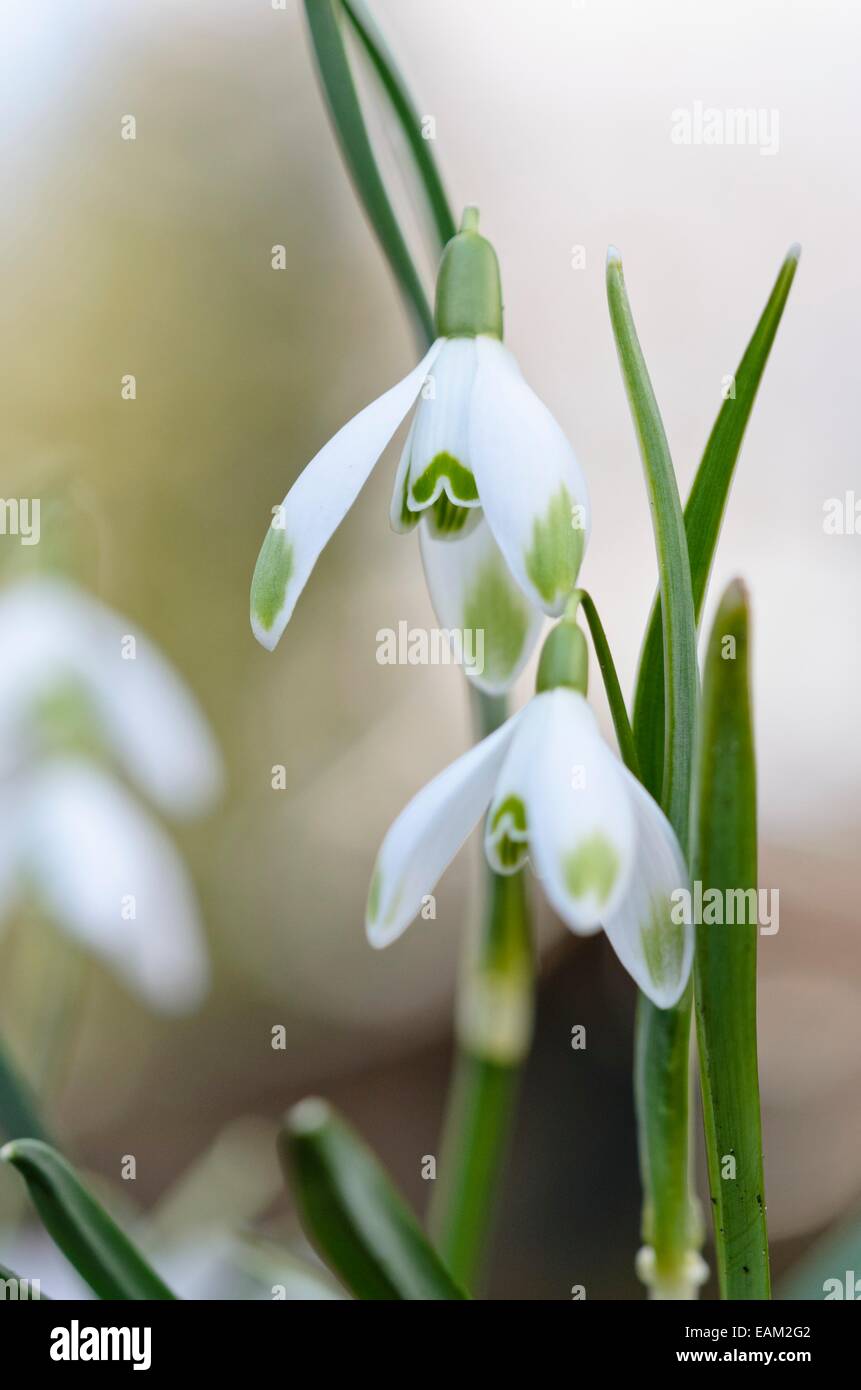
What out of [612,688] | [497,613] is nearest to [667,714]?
[612,688]

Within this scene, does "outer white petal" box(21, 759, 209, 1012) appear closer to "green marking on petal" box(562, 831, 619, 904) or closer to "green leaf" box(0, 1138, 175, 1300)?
"green leaf" box(0, 1138, 175, 1300)

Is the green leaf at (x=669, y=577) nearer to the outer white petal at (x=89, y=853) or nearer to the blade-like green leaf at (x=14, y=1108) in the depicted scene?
the blade-like green leaf at (x=14, y=1108)

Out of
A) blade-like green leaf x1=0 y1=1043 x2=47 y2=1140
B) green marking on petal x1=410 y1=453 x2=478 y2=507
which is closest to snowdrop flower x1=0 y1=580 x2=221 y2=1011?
blade-like green leaf x1=0 y1=1043 x2=47 y2=1140

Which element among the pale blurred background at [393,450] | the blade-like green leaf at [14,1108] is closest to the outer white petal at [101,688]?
the blade-like green leaf at [14,1108]

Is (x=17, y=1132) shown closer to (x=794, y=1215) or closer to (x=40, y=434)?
(x=794, y=1215)

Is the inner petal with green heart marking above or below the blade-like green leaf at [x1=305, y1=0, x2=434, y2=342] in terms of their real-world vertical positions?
below
